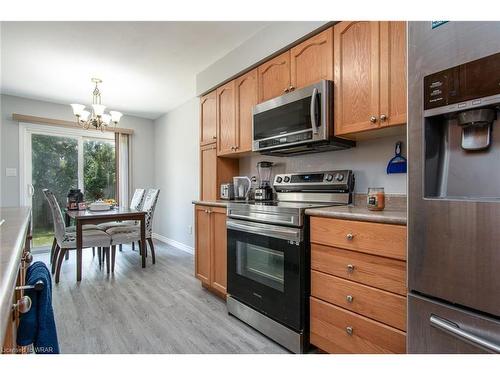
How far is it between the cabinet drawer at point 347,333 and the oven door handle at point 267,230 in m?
0.39

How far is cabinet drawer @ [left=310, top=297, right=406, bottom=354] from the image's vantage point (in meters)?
1.31

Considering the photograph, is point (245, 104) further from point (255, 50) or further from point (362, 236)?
point (362, 236)

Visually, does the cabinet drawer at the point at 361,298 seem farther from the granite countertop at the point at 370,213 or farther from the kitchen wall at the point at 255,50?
the kitchen wall at the point at 255,50

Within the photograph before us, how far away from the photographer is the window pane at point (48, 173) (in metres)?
4.31

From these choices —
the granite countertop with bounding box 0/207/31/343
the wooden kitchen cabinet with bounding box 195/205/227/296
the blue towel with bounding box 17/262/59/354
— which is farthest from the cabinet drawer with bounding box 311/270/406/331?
the granite countertop with bounding box 0/207/31/343

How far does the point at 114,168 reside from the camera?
508cm

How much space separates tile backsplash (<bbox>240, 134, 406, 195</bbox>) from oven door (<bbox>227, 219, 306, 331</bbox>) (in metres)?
0.72

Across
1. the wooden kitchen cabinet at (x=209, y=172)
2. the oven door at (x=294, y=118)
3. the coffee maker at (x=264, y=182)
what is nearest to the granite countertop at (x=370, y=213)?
the oven door at (x=294, y=118)

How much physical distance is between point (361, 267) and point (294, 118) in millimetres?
1168

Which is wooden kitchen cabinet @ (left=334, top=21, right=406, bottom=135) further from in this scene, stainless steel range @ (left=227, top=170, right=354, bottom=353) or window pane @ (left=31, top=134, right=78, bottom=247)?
window pane @ (left=31, top=134, right=78, bottom=247)

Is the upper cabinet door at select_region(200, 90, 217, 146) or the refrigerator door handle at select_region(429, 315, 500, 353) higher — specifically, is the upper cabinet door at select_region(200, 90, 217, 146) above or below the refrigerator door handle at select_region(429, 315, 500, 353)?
above
